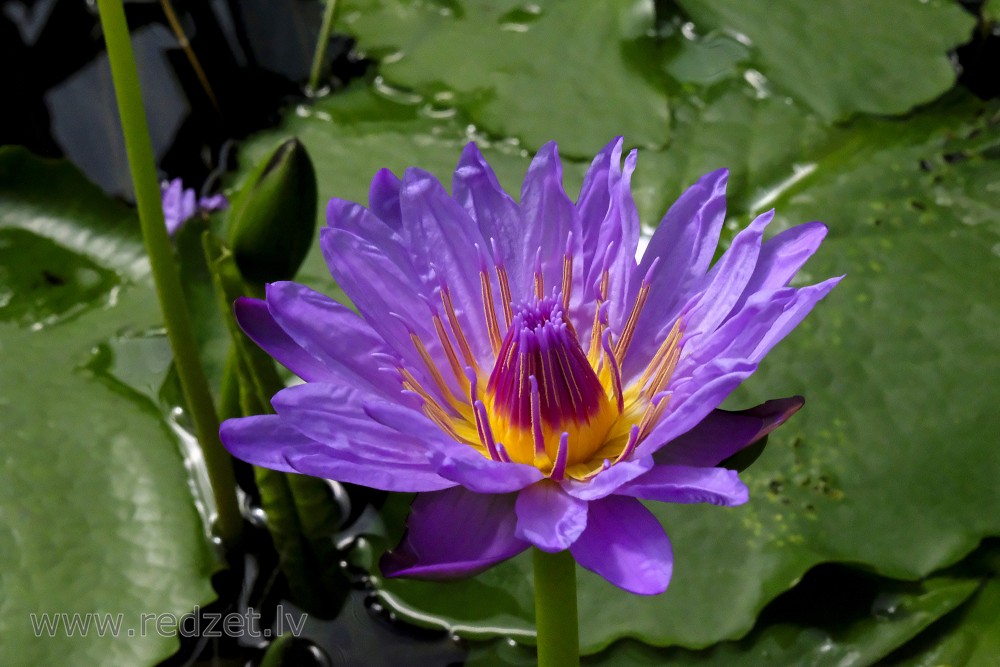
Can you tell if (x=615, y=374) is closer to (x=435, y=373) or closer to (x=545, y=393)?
(x=545, y=393)

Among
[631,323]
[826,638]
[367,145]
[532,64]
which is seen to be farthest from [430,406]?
[532,64]

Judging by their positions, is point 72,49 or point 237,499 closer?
point 237,499

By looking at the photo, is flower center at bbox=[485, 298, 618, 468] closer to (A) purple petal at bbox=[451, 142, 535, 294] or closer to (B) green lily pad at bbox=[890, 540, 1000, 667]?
(A) purple petal at bbox=[451, 142, 535, 294]

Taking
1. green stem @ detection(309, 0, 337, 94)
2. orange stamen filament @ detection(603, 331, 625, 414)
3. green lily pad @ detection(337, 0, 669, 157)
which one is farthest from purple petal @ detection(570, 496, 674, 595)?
green stem @ detection(309, 0, 337, 94)

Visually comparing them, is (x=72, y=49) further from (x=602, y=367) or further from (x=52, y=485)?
(x=602, y=367)

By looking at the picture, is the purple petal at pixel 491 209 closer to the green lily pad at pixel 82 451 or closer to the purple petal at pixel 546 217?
the purple petal at pixel 546 217

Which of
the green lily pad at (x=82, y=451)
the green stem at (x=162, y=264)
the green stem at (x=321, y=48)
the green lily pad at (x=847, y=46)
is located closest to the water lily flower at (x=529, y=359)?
the green stem at (x=162, y=264)

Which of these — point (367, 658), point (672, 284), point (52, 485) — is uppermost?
point (672, 284)

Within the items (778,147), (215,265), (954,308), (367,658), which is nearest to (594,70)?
(778,147)
